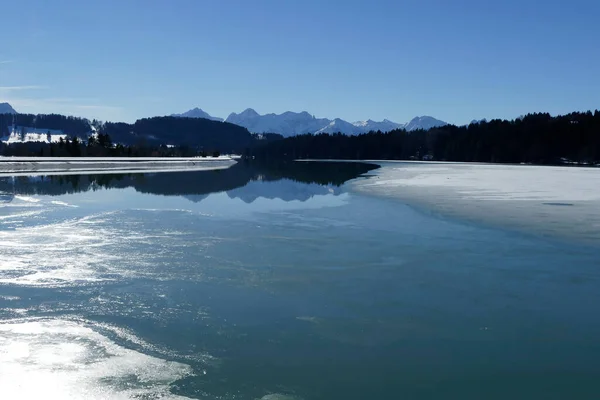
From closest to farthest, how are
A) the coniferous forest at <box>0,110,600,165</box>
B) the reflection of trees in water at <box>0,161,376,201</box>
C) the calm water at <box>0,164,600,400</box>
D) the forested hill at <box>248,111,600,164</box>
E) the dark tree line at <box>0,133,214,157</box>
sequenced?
the calm water at <box>0,164,600,400</box> < the reflection of trees in water at <box>0,161,376,201</box> < the dark tree line at <box>0,133,214,157</box> < the coniferous forest at <box>0,110,600,165</box> < the forested hill at <box>248,111,600,164</box>

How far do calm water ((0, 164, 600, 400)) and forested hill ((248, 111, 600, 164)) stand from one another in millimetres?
97583

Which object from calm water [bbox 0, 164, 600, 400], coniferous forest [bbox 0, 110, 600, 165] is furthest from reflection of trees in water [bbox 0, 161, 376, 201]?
coniferous forest [bbox 0, 110, 600, 165]

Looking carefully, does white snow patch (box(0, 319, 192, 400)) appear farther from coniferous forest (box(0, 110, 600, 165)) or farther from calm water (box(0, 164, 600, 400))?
coniferous forest (box(0, 110, 600, 165))

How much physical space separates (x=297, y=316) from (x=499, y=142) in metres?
114

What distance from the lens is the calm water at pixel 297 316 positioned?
439 centimetres

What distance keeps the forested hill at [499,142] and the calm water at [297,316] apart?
3842 inches

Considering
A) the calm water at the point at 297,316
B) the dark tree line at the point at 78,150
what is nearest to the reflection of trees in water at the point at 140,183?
the calm water at the point at 297,316

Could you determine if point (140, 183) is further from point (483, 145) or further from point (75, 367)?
point (483, 145)

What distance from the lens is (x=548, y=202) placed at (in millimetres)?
19047

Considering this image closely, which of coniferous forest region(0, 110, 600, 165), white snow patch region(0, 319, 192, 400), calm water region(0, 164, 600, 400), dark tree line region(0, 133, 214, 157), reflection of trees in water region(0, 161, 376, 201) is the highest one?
coniferous forest region(0, 110, 600, 165)

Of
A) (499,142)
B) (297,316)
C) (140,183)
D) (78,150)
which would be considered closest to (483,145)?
(499,142)

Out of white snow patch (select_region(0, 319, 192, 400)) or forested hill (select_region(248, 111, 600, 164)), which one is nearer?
white snow patch (select_region(0, 319, 192, 400))

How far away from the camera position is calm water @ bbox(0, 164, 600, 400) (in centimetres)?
439

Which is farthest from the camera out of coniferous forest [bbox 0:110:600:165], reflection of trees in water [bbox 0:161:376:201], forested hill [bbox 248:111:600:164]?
forested hill [bbox 248:111:600:164]
